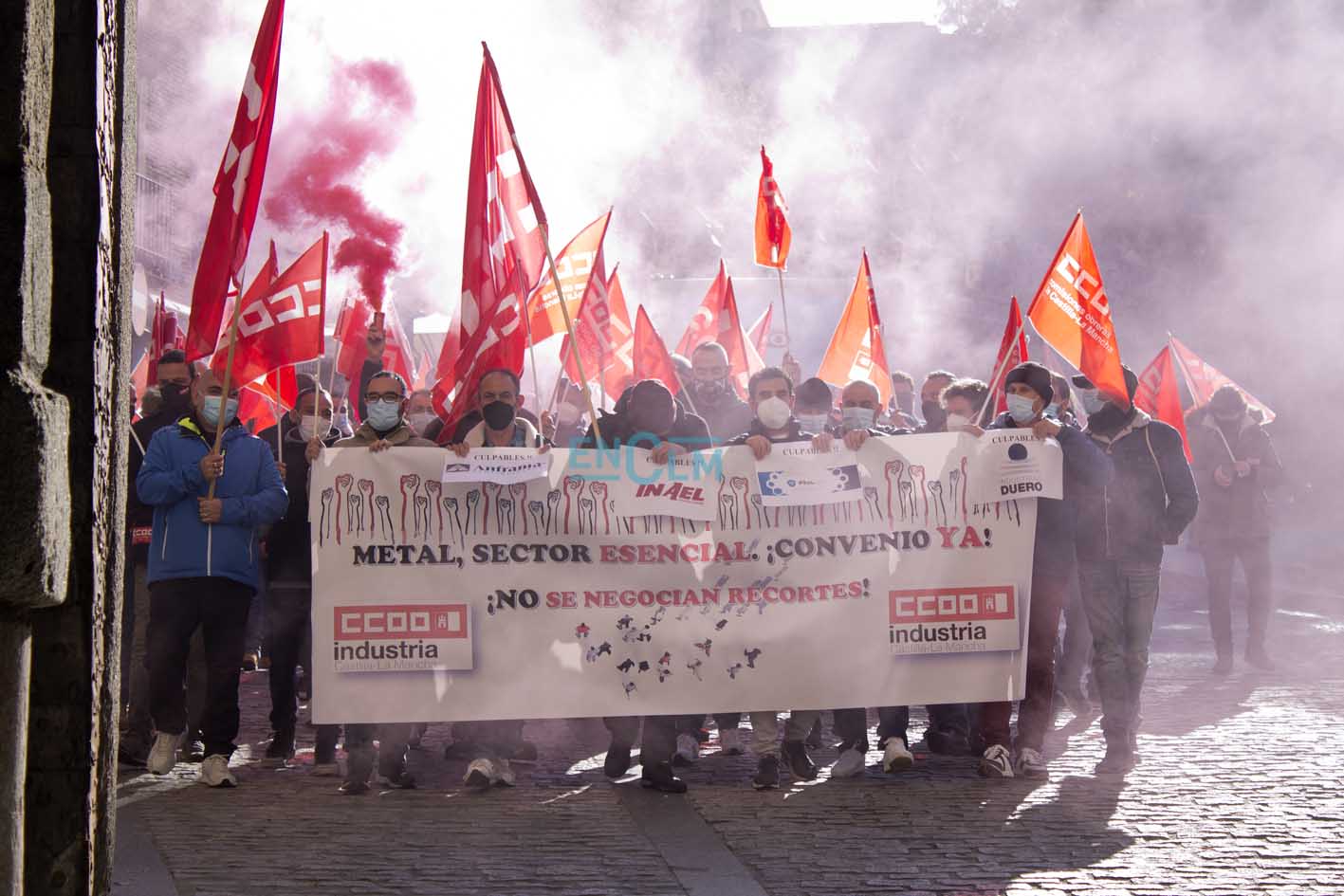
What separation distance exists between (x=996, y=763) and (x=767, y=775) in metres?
1.02

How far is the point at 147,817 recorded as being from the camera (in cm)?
621

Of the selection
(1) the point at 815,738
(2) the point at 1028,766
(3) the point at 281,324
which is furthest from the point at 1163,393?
(3) the point at 281,324

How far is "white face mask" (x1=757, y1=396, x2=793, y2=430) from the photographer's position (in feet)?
24.2

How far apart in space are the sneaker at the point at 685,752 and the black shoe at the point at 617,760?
432mm

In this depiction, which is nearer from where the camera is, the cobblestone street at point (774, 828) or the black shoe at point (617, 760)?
the cobblestone street at point (774, 828)

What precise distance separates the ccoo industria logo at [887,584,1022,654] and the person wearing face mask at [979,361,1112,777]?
20 centimetres

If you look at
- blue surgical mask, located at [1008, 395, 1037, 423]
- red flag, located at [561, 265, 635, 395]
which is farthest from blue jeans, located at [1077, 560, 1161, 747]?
red flag, located at [561, 265, 635, 395]

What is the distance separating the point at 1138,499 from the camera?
7809mm

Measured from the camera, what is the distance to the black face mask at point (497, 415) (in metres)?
7.28

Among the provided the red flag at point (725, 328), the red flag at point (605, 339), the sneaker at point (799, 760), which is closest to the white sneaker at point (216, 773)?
the sneaker at point (799, 760)

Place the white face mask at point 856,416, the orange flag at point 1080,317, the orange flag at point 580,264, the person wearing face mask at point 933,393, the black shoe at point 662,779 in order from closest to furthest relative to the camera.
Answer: the black shoe at point 662,779 → the white face mask at point 856,416 → the orange flag at point 1080,317 → the person wearing face mask at point 933,393 → the orange flag at point 580,264

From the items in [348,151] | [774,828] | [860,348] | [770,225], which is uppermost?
[348,151]

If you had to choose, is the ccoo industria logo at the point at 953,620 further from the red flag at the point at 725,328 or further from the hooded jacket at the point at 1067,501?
the red flag at the point at 725,328

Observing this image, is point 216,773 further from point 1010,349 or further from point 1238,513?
point 1238,513
